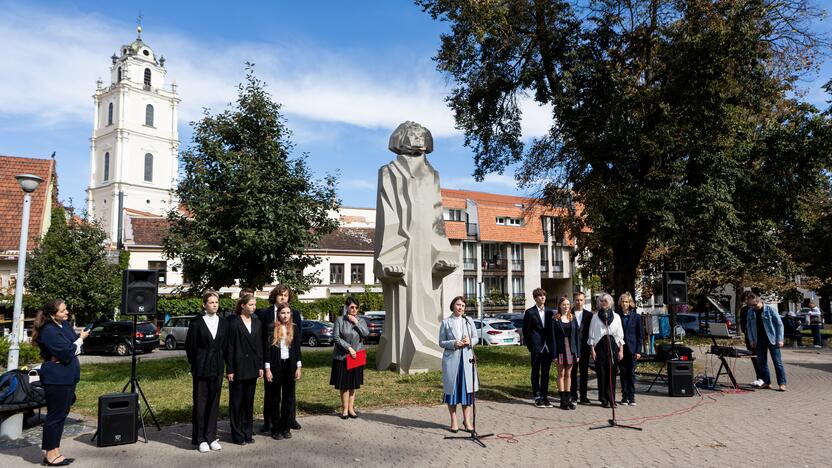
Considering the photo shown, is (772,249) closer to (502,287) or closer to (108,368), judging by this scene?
(108,368)

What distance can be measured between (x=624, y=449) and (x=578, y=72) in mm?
10935

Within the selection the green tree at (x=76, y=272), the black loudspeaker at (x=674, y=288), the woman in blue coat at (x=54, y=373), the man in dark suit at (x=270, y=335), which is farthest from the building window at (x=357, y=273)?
the woman in blue coat at (x=54, y=373)

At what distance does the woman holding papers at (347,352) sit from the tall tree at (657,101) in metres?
7.64

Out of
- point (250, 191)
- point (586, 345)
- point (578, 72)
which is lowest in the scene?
point (586, 345)

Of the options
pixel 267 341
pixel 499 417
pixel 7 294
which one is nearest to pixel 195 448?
pixel 267 341

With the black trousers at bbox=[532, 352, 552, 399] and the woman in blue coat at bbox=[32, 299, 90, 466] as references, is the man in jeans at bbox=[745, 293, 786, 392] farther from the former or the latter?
the woman in blue coat at bbox=[32, 299, 90, 466]

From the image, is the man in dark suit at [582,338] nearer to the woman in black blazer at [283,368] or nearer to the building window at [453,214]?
the woman in black blazer at [283,368]

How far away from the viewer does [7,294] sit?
87.2 ft

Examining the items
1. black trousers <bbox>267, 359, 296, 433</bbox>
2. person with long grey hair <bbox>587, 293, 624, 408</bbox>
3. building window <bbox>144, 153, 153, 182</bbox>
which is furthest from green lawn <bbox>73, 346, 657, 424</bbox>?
building window <bbox>144, 153, 153, 182</bbox>

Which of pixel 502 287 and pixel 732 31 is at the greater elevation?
pixel 732 31

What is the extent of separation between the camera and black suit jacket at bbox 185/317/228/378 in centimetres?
752

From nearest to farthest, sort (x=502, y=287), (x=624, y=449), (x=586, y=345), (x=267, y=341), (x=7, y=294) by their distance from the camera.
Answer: (x=624, y=449) < (x=267, y=341) < (x=586, y=345) < (x=7, y=294) < (x=502, y=287)

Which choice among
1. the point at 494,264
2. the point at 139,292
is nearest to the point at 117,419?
the point at 139,292

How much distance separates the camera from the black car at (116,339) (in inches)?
1014
